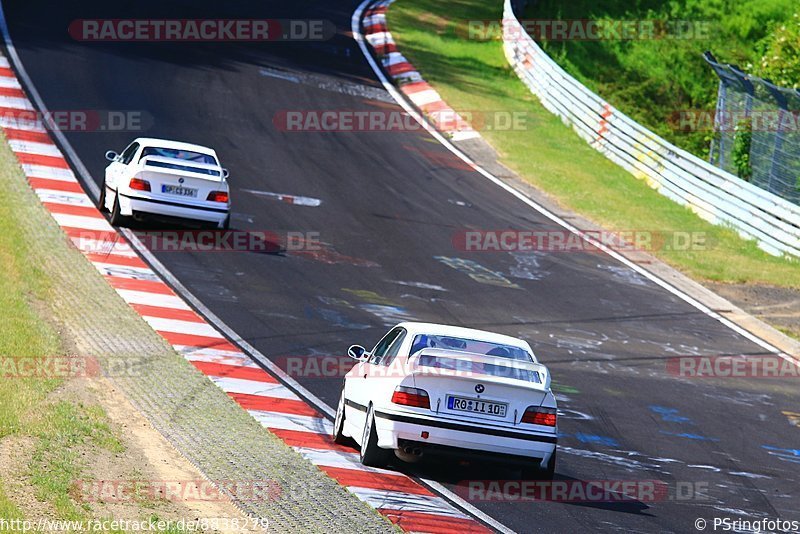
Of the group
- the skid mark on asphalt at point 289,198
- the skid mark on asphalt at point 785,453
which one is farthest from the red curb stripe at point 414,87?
the skid mark on asphalt at point 785,453

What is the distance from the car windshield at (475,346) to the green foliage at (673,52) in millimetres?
22333

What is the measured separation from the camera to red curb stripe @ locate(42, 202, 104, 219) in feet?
66.4

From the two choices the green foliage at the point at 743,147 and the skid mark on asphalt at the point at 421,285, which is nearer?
the skid mark on asphalt at the point at 421,285

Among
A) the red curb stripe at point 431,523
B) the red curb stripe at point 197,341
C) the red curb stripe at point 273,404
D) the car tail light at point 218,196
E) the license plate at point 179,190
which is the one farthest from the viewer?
the car tail light at point 218,196

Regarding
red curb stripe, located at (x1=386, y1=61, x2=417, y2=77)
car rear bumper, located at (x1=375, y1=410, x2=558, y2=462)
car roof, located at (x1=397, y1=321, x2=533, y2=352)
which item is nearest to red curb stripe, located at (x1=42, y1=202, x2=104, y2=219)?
car roof, located at (x1=397, y1=321, x2=533, y2=352)

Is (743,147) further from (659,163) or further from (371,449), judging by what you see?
(371,449)

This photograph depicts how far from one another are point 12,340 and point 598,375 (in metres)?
7.10

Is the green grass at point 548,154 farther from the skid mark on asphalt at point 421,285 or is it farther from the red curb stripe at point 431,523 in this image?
the red curb stripe at point 431,523

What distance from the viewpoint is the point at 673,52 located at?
38.7 m

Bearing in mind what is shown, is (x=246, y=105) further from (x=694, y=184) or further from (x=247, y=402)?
(x=247, y=402)

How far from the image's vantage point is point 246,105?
2961 cm

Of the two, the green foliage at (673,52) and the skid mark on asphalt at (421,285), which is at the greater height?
the green foliage at (673,52)

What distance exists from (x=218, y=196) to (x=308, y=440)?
342 inches

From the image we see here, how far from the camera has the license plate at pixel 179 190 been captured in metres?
19.6
